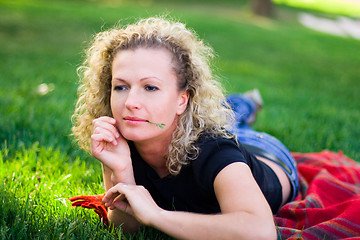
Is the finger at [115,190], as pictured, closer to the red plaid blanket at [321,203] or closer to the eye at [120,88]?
the red plaid blanket at [321,203]

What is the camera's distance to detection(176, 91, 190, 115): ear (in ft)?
7.19

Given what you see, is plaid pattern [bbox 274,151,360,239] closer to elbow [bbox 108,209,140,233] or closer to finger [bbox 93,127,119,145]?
elbow [bbox 108,209,140,233]

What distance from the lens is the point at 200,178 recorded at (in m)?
2.02

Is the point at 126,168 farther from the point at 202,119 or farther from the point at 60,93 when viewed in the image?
the point at 60,93

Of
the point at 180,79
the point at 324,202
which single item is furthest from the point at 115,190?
the point at 324,202

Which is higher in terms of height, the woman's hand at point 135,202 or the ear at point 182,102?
the ear at point 182,102

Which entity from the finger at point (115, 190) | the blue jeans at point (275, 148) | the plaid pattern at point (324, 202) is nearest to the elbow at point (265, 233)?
the plaid pattern at point (324, 202)

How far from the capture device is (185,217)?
1771mm

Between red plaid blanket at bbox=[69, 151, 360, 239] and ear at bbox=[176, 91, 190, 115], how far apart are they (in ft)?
2.09

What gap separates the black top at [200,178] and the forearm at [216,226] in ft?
0.79

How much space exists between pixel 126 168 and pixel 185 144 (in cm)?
33

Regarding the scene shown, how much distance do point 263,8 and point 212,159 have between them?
22176 millimetres

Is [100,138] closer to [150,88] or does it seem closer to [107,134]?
[107,134]

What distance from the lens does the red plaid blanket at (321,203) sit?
2.14m
